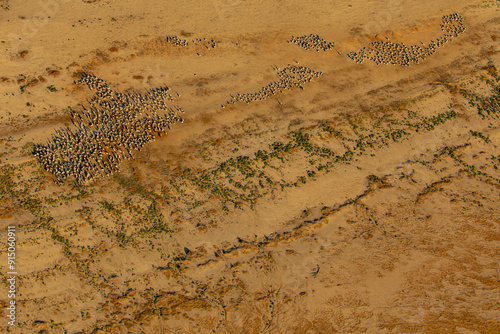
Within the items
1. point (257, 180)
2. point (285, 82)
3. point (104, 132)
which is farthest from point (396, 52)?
point (104, 132)

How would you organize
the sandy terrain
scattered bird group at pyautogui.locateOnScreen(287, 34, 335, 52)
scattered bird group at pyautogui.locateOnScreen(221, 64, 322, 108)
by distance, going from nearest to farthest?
1. the sandy terrain
2. scattered bird group at pyautogui.locateOnScreen(221, 64, 322, 108)
3. scattered bird group at pyautogui.locateOnScreen(287, 34, 335, 52)

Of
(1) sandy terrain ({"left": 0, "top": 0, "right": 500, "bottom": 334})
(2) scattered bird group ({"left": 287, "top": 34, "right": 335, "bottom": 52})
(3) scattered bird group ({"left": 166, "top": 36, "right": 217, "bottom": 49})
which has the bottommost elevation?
(1) sandy terrain ({"left": 0, "top": 0, "right": 500, "bottom": 334})

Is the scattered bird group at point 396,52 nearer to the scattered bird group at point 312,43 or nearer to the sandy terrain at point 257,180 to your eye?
the sandy terrain at point 257,180

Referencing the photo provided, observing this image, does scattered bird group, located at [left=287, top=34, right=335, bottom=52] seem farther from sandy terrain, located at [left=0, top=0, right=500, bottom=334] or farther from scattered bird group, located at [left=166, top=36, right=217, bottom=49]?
scattered bird group, located at [left=166, top=36, right=217, bottom=49]

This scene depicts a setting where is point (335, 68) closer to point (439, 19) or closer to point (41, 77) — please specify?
point (439, 19)

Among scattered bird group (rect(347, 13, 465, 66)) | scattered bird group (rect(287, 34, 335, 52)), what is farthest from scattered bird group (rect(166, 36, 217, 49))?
scattered bird group (rect(347, 13, 465, 66))

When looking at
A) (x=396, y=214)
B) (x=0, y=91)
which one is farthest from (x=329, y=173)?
(x=0, y=91)
